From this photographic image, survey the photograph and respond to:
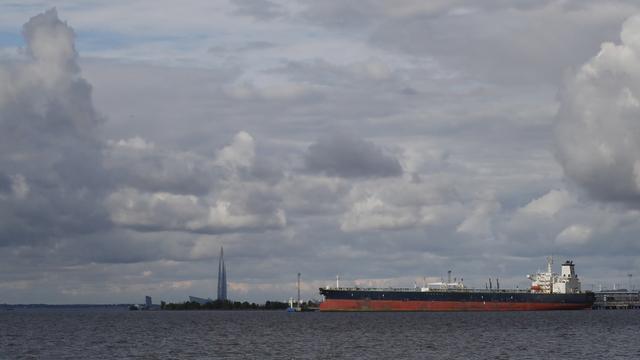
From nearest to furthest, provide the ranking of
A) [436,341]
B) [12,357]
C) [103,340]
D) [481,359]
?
1. [481,359]
2. [12,357]
3. [436,341]
4. [103,340]

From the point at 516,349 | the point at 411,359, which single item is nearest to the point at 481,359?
the point at 411,359

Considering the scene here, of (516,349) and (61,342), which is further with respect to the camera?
(61,342)

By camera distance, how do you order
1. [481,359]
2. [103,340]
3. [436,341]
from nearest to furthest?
[481,359] < [436,341] < [103,340]

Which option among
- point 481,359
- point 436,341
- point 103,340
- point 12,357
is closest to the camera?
point 481,359

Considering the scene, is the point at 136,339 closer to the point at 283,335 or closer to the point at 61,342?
the point at 61,342

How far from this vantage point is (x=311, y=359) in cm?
8344

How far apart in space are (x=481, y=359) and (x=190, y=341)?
44098 mm

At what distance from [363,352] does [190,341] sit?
1207 inches

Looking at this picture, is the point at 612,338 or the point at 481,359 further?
the point at 612,338

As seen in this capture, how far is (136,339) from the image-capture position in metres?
121

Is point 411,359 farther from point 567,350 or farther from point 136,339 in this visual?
point 136,339

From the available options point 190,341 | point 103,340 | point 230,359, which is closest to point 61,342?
point 103,340

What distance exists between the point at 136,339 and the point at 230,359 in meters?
41.7

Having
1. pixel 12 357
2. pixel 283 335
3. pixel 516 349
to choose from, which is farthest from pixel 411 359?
pixel 283 335
